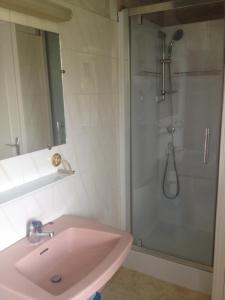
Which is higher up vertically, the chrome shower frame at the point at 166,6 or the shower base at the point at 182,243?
the chrome shower frame at the point at 166,6

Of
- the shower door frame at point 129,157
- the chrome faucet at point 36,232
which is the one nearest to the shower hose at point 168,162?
the shower door frame at point 129,157

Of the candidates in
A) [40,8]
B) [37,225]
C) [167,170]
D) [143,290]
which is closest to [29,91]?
[40,8]

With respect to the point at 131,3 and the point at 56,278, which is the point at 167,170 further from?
the point at 56,278

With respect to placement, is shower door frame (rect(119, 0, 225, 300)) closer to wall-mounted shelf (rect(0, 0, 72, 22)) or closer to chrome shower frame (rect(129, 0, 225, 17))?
chrome shower frame (rect(129, 0, 225, 17))

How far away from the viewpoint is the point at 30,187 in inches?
55.8

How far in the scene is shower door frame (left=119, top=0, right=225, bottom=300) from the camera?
6.38ft

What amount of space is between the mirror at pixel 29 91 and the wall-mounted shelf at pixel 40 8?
0.24 ft

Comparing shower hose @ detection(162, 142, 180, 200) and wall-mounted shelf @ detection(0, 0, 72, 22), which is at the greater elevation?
wall-mounted shelf @ detection(0, 0, 72, 22)

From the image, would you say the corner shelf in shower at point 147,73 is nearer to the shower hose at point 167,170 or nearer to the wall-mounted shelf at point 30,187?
the shower hose at point 167,170

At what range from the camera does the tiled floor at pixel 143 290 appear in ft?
7.13

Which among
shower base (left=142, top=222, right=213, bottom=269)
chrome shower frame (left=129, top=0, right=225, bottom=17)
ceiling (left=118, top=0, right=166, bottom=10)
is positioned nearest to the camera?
chrome shower frame (left=129, top=0, right=225, bottom=17)

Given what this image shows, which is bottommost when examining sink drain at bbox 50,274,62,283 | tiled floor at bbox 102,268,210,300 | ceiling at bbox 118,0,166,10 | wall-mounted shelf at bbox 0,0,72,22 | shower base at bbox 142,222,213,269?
tiled floor at bbox 102,268,210,300

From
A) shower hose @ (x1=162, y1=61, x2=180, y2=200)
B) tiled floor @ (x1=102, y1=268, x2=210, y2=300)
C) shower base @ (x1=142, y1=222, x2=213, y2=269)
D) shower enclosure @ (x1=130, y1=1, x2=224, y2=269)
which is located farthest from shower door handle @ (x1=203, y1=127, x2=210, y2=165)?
tiled floor @ (x1=102, y1=268, x2=210, y2=300)

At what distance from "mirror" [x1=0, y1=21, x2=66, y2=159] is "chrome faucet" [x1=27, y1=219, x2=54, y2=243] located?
36 centimetres
